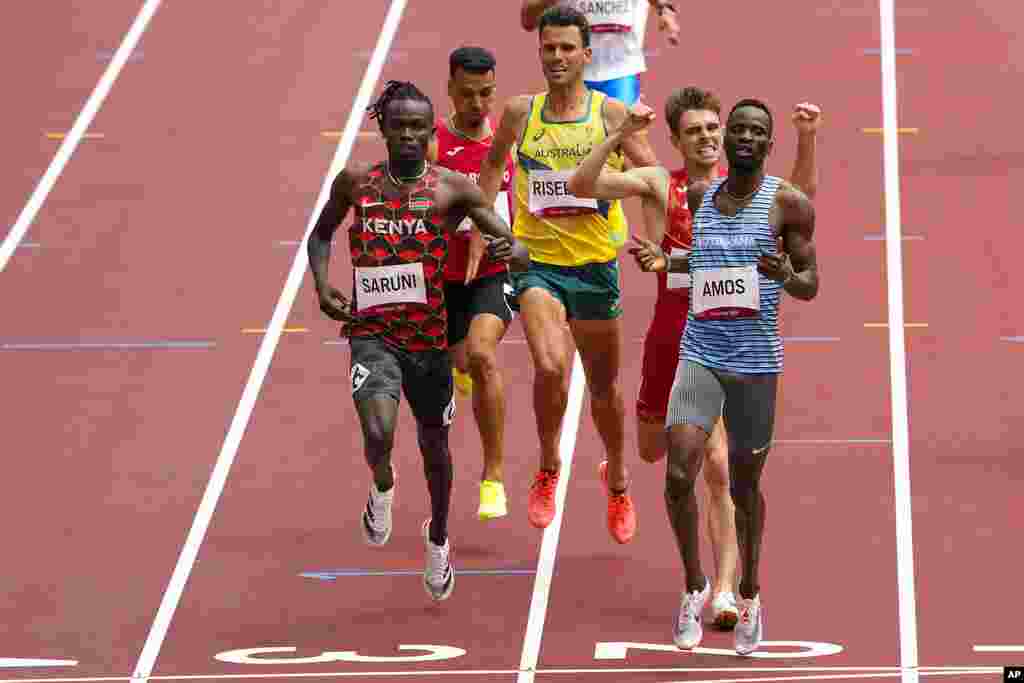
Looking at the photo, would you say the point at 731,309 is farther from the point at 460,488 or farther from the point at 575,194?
the point at 460,488

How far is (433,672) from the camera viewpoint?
11.5 metres

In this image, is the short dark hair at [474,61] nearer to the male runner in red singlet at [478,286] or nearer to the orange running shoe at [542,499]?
the male runner in red singlet at [478,286]

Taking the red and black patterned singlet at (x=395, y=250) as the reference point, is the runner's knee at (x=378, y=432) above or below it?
below

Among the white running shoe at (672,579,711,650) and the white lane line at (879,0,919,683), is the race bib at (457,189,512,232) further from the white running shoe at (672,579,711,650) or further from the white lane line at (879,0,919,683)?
the white running shoe at (672,579,711,650)

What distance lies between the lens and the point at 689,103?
11.7 meters

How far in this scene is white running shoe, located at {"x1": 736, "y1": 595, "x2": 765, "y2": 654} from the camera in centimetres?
1138

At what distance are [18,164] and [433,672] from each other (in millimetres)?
8832

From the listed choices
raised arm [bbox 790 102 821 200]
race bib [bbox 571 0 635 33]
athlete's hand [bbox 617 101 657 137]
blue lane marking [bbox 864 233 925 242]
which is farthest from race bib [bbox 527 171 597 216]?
blue lane marking [bbox 864 233 925 242]

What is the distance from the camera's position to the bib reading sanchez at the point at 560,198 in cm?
1267

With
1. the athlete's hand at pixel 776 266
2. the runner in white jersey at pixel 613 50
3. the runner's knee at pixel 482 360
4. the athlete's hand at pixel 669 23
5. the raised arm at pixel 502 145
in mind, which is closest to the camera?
the athlete's hand at pixel 776 266

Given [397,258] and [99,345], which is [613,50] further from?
[397,258]

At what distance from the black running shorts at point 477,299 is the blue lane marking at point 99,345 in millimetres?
3447

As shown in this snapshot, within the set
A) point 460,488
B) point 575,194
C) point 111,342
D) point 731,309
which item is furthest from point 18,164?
point 731,309

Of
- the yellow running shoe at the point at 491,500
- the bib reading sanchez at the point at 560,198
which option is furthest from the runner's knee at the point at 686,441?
the yellow running shoe at the point at 491,500
